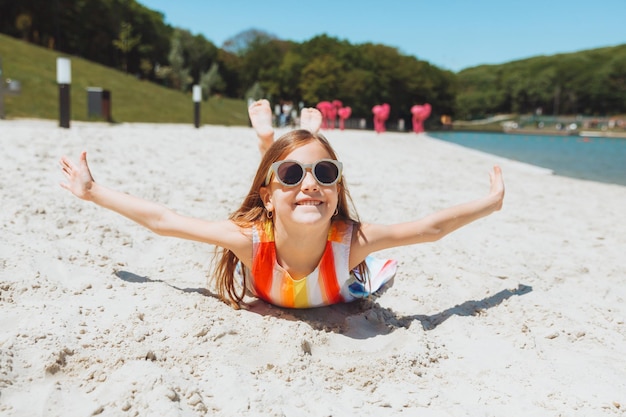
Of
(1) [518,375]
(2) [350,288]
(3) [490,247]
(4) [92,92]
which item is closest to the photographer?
(1) [518,375]

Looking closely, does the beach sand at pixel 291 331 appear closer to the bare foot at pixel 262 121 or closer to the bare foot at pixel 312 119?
the bare foot at pixel 262 121

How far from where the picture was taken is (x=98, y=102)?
13.7 metres

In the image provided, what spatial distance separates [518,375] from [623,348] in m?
0.72

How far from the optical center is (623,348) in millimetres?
2607

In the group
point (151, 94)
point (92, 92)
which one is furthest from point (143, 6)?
point (92, 92)

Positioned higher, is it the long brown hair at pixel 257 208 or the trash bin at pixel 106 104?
the trash bin at pixel 106 104

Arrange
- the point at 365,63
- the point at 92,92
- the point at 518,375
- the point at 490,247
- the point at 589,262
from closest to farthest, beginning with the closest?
the point at 518,375 < the point at 589,262 < the point at 490,247 < the point at 92,92 < the point at 365,63

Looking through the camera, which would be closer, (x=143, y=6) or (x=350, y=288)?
(x=350, y=288)

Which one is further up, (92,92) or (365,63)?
(365,63)

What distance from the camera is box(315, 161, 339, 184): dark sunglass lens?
97.5 inches

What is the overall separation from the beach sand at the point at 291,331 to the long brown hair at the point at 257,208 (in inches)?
4.7

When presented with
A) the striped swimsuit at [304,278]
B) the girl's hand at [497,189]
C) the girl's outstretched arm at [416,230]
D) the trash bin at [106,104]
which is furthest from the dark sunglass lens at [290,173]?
the trash bin at [106,104]

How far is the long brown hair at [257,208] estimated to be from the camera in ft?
8.70

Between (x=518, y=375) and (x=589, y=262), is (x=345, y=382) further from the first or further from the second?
(x=589, y=262)
